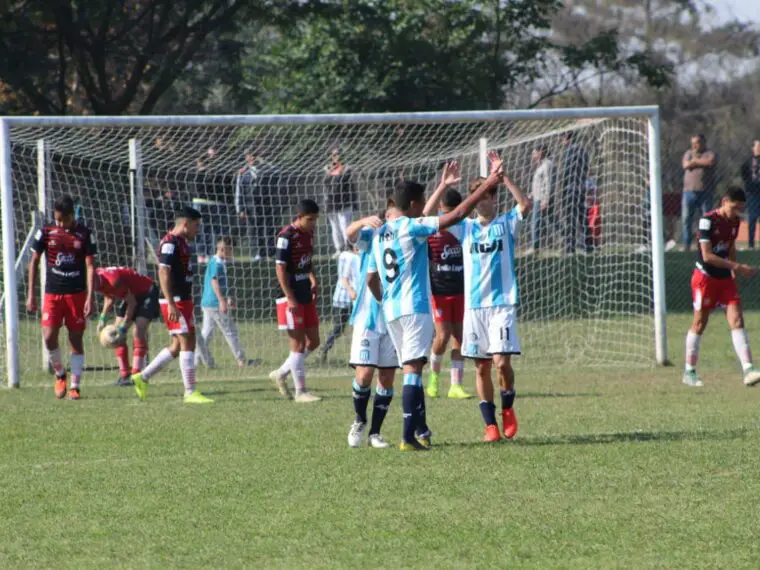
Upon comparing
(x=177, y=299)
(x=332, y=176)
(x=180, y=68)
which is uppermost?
(x=180, y=68)

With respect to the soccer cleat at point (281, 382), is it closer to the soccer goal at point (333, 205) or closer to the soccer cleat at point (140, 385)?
the soccer cleat at point (140, 385)

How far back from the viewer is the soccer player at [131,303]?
603 inches

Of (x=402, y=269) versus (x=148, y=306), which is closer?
(x=402, y=269)

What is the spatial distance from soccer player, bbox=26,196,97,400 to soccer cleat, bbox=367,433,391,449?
4.93m

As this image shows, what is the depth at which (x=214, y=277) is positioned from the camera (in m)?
16.9

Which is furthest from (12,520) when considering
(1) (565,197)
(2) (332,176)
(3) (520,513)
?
(1) (565,197)

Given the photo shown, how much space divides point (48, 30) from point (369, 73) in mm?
8665

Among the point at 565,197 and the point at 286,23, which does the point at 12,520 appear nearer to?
the point at 565,197

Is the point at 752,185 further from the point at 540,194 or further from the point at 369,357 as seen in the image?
the point at 369,357

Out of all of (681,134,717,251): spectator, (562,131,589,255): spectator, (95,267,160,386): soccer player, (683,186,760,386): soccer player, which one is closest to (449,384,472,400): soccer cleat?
(683,186,760,386): soccer player

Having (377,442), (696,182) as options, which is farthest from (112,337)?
(696,182)

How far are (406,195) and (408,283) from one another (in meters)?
0.64

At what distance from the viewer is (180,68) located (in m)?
27.7

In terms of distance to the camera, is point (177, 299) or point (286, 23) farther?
point (286, 23)
